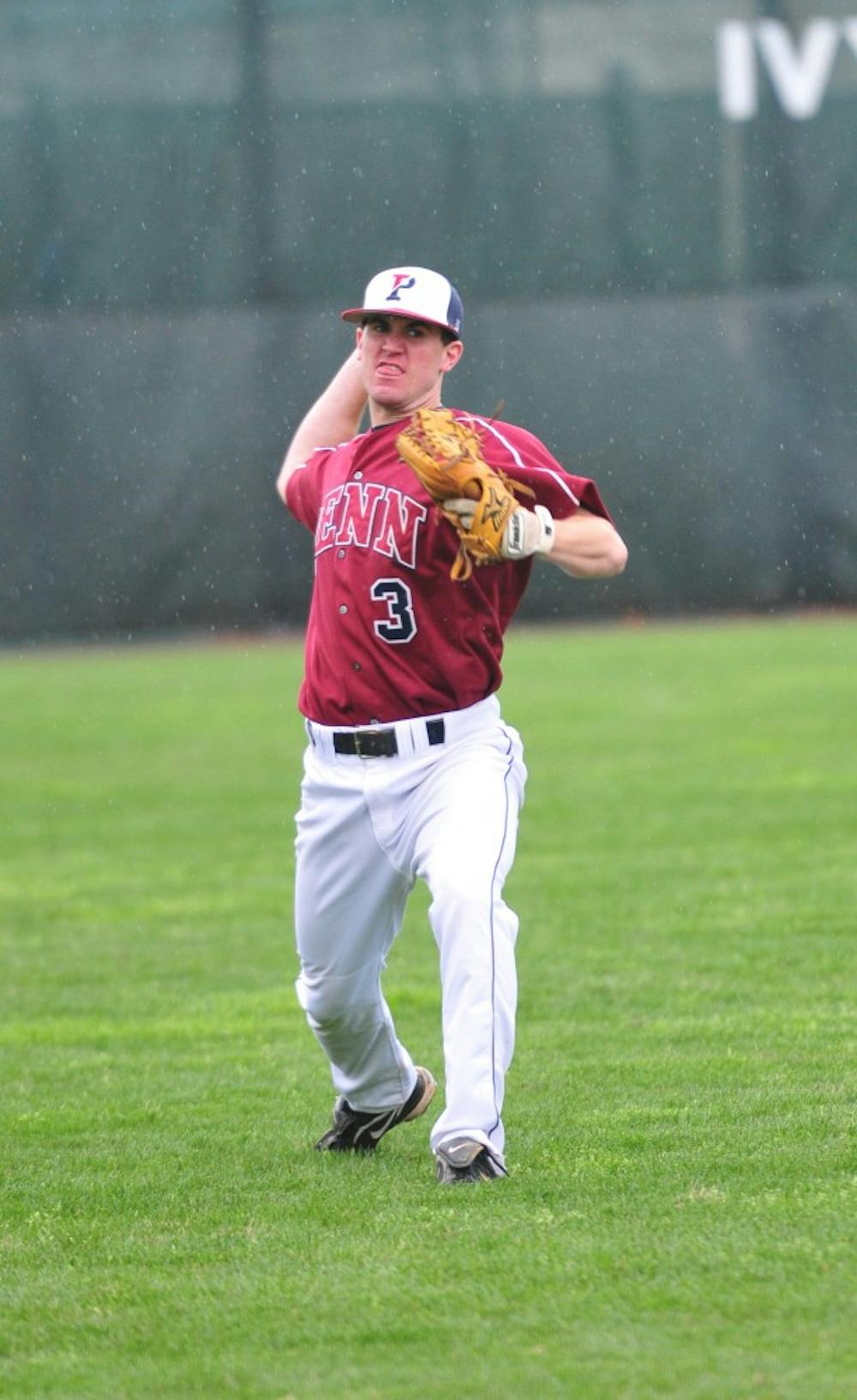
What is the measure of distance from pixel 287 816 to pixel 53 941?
2.83 m

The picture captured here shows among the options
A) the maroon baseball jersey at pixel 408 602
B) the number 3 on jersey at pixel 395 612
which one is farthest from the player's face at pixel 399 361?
the number 3 on jersey at pixel 395 612

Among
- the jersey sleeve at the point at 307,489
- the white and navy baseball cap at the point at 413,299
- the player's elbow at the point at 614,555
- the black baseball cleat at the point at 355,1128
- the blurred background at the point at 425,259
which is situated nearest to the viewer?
the player's elbow at the point at 614,555

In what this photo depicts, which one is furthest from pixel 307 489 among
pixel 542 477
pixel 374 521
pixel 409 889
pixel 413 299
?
pixel 409 889

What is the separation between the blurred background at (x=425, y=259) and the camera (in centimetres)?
568

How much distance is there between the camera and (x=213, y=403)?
5.83 m

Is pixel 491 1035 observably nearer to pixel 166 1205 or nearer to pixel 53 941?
pixel 166 1205

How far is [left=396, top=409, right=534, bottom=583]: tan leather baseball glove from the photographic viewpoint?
3801mm

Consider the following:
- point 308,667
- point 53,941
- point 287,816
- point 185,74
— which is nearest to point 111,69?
point 185,74

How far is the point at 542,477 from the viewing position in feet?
13.3

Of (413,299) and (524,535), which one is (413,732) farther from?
(413,299)

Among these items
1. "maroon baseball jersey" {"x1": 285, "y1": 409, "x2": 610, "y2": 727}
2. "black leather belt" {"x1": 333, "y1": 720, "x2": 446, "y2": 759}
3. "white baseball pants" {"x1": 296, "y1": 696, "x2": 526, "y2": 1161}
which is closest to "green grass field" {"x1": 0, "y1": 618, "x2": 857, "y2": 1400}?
"white baseball pants" {"x1": 296, "y1": 696, "x2": 526, "y2": 1161}

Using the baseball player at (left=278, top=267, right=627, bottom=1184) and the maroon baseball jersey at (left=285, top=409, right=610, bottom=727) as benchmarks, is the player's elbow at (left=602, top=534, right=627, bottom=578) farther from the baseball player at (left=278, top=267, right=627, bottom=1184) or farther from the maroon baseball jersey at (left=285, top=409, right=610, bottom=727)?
the maroon baseball jersey at (left=285, top=409, right=610, bottom=727)

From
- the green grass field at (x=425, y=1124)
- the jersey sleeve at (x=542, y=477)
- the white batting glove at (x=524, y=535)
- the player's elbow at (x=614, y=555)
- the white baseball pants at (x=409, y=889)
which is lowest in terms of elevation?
the green grass field at (x=425, y=1124)

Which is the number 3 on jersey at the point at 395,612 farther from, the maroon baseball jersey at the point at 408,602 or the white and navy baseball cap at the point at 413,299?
the white and navy baseball cap at the point at 413,299
